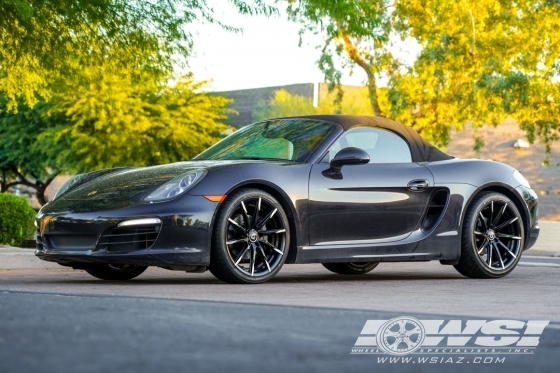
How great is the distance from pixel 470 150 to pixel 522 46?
88.5 ft

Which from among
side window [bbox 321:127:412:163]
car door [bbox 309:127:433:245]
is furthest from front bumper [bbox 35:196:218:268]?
side window [bbox 321:127:412:163]

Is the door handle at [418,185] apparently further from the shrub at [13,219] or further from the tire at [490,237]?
the shrub at [13,219]

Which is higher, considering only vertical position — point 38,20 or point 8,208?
point 38,20

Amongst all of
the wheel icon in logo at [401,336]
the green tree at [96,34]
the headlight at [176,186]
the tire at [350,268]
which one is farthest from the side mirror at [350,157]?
the green tree at [96,34]

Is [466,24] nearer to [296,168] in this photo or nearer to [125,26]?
[125,26]

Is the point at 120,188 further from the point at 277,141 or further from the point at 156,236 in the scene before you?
the point at 277,141

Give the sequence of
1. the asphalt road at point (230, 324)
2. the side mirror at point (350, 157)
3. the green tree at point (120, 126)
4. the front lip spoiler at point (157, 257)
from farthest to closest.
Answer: the green tree at point (120, 126) < the side mirror at point (350, 157) < the front lip spoiler at point (157, 257) < the asphalt road at point (230, 324)

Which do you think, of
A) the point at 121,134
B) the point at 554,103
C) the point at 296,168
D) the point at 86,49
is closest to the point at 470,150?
the point at 121,134

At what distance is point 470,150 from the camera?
5972cm

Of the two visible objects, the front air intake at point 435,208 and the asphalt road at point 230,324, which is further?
the front air intake at point 435,208

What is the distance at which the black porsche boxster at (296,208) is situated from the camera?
890 centimetres

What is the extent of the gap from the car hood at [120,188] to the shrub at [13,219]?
6990 millimetres

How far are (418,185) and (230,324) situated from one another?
5.02m

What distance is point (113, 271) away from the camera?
10266 millimetres
